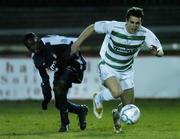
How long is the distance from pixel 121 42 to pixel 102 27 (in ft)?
1.27

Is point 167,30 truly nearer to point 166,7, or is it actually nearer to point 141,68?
point 166,7

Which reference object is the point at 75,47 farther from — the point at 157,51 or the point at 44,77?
the point at 157,51

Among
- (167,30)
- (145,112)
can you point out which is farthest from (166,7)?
(145,112)

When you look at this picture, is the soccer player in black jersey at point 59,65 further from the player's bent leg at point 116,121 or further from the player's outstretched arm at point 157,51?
the player's outstretched arm at point 157,51

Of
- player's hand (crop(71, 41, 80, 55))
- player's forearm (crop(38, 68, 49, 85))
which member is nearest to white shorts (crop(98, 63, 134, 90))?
player's hand (crop(71, 41, 80, 55))

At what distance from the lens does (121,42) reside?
436 inches

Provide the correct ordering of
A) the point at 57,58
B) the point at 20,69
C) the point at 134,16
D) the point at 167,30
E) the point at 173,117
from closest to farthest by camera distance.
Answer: the point at 134,16 → the point at 57,58 → the point at 173,117 → the point at 20,69 → the point at 167,30

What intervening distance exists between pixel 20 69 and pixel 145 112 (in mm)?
4962

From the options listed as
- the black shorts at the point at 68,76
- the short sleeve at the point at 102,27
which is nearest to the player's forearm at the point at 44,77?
the black shorts at the point at 68,76

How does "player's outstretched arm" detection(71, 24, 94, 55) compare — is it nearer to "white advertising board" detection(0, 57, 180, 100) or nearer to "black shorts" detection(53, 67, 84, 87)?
"black shorts" detection(53, 67, 84, 87)

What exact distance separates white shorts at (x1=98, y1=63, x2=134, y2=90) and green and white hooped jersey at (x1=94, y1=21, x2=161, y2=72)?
0.22ft

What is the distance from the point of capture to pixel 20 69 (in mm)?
19797

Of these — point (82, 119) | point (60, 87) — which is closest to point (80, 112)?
point (82, 119)

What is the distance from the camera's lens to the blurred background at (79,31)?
1969 centimetres
